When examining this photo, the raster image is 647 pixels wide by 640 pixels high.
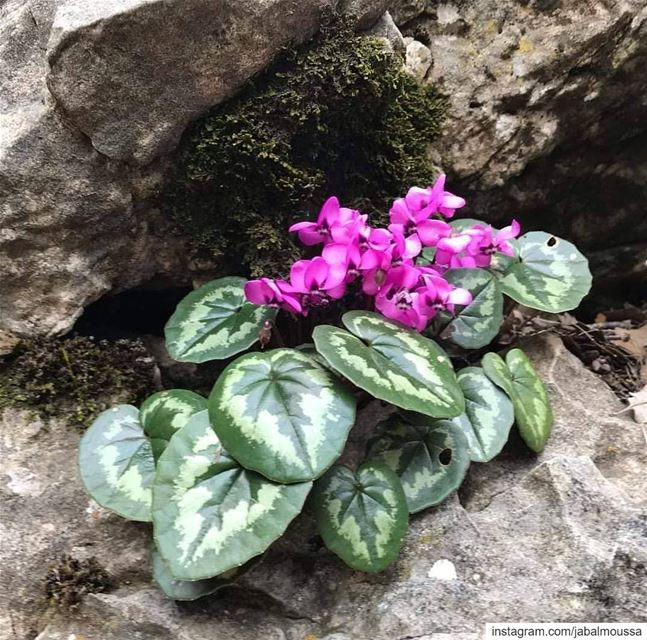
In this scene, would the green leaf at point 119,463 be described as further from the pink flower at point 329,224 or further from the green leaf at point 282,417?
the pink flower at point 329,224

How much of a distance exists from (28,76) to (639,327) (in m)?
2.07

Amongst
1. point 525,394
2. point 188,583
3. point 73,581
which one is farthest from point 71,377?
point 525,394

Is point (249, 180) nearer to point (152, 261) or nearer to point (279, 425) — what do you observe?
point (152, 261)

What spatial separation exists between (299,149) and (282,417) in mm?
730

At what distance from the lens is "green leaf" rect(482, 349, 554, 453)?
1.50m

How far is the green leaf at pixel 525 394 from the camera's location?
150 centimetres

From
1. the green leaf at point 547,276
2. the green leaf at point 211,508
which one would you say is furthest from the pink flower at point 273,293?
the green leaf at point 547,276

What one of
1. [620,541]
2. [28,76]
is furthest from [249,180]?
[620,541]

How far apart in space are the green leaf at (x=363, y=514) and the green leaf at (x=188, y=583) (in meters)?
0.17

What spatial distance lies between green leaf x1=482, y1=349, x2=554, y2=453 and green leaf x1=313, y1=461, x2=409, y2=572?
1.23 feet

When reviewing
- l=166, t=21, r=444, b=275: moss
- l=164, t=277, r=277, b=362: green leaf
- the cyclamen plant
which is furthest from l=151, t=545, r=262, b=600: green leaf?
l=166, t=21, r=444, b=275: moss

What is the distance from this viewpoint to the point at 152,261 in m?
1.70

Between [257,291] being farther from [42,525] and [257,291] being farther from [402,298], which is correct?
[42,525]

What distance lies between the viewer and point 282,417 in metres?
1.22
